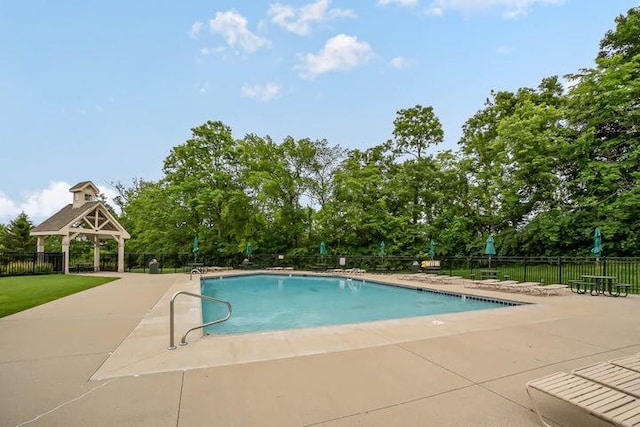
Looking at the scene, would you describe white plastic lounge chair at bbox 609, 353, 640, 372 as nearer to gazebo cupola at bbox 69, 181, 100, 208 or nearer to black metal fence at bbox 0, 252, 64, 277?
black metal fence at bbox 0, 252, 64, 277

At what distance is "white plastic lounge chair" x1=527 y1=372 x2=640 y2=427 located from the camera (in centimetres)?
211

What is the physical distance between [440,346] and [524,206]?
18651mm

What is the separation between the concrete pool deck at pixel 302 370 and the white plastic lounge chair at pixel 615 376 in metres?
0.35

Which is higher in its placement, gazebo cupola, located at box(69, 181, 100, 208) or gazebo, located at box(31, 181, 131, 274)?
gazebo cupola, located at box(69, 181, 100, 208)

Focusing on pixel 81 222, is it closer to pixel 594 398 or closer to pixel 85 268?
pixel 85 268

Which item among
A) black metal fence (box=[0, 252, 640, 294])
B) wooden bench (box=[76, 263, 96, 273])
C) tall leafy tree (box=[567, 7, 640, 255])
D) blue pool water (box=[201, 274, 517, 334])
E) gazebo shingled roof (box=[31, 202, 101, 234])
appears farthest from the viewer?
wooden bench (box=[76, 263, 96, 273])

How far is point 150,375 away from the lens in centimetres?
367

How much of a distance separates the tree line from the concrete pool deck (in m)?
13.8

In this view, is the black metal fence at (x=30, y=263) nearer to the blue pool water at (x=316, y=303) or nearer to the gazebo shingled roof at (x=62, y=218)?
the gazebo shingled roof at (x=62, y=218)

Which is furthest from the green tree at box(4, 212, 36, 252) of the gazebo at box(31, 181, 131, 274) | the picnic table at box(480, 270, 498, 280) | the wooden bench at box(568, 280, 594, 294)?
the wooden bench at box(568, 280, 594, 294)

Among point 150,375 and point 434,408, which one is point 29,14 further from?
point 434,408

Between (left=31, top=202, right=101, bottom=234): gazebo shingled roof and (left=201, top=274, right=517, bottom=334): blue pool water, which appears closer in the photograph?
(left=201, top=274, right=517, bottom=334): blue pool water

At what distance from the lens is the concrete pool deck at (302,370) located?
2754 millimetres

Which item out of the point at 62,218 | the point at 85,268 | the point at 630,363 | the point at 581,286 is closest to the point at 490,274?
the point at 581,286
